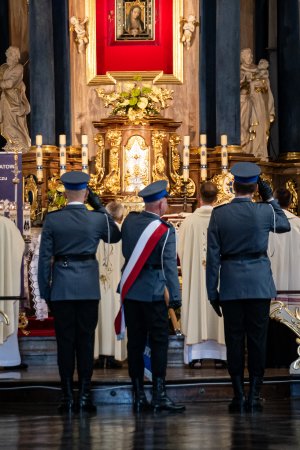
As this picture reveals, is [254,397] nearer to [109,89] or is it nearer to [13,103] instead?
[109,89]

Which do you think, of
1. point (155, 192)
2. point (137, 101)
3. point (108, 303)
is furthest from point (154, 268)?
A: point (137, 101)

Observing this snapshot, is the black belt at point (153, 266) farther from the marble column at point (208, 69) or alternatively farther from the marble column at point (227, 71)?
the marble column at point (208, 69)

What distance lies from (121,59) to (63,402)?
29.6ft

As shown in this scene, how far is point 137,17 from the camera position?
63.4ft

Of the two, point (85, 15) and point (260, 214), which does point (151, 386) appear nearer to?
point (260, 214)

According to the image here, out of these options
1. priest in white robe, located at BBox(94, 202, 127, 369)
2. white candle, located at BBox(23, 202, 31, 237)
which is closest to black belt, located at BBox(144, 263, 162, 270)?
priest in white robe, located at BBox(94, 202, 127, 369)

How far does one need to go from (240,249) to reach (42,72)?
28.2 feet

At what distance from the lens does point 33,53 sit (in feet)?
62.5

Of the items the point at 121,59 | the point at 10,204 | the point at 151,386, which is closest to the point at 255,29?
the point at 121,59

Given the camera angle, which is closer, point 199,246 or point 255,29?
point 199,246

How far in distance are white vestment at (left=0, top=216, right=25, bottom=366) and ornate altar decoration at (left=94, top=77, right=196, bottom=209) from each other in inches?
193

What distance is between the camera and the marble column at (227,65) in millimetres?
18766

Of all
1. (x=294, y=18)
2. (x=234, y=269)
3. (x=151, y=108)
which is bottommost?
(x=234, y=269)

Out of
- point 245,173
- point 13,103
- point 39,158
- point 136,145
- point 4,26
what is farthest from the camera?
point 4,26
